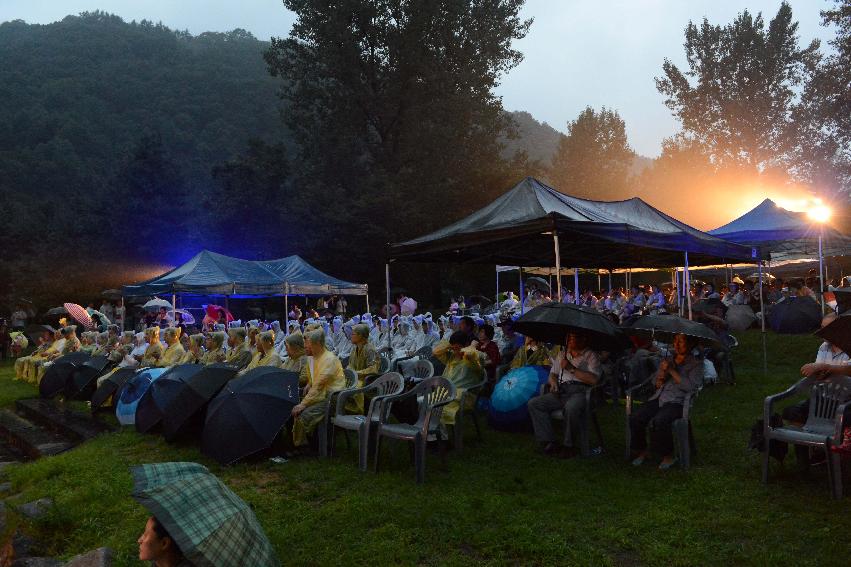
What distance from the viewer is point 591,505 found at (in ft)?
15.4

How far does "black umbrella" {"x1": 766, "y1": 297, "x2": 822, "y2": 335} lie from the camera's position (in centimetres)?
1250

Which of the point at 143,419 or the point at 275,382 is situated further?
the point at 143,419

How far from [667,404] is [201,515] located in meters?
4.46

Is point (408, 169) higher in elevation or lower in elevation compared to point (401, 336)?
higher

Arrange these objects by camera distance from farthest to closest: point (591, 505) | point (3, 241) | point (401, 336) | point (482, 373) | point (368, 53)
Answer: point (3, 241), point (368, 53), point (401, 336), point (482, 373), point (591, 505)

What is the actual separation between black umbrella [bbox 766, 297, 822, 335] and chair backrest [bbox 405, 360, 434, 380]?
344 inches

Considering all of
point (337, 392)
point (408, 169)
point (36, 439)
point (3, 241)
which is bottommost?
point (36, 439)

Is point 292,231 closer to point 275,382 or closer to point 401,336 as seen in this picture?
point 401,336

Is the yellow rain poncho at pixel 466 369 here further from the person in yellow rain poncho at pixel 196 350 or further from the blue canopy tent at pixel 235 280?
the blue canopy tent at pixel 235 280

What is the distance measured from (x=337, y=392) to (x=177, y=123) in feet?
184

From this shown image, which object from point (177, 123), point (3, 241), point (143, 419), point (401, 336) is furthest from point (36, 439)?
point (177, 123)

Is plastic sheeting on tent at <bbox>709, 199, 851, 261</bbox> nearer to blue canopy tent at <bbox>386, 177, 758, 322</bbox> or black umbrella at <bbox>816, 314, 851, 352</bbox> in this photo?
blue canopy tent at <bbox>386, 177, 758, 322</bbox>

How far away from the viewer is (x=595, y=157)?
53875 mm

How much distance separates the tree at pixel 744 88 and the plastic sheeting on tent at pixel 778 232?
2425 cm
